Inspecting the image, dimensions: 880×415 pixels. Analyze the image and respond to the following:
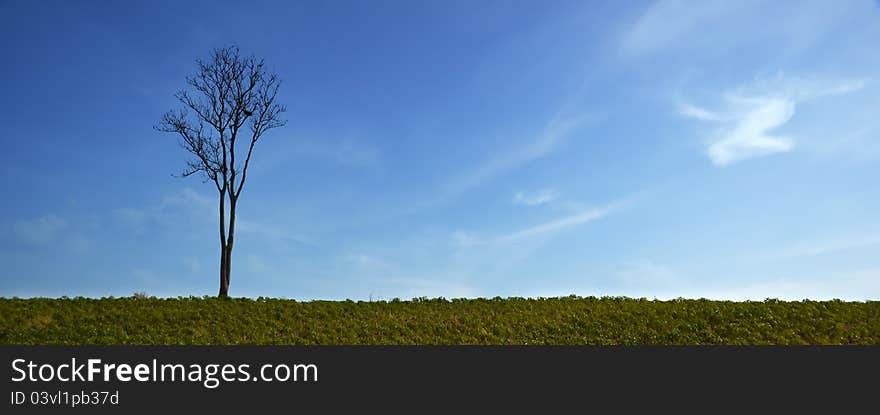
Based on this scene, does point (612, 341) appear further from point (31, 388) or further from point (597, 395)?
point (31, 388)

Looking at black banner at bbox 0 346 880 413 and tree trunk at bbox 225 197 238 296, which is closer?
black banner at bbox 0 346 880 413

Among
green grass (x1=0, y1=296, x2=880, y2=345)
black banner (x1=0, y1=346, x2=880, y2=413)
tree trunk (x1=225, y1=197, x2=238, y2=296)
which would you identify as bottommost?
black banner (x1=0, y1=346, x2=880, y2=413)

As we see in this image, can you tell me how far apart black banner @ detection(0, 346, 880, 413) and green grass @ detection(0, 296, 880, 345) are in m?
4.37

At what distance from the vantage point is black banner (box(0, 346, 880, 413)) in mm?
16500

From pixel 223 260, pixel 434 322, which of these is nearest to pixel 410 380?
pixel 434 322

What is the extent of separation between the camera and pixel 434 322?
25.5 meters

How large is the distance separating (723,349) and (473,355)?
8.06 metres

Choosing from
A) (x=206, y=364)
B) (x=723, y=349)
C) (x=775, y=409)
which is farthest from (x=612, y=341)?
(x=206, y=364)

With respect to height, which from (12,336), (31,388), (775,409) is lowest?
(775,409)

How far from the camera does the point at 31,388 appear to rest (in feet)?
54.9

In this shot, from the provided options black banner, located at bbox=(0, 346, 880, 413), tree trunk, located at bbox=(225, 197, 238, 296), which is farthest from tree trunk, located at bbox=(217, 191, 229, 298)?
black banner, located at bbox=(0, 346, 880, 413)

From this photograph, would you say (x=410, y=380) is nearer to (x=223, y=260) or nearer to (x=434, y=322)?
(x=434, y=322)

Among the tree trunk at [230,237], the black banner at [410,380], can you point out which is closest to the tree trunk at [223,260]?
the tree trunk at [230,237]

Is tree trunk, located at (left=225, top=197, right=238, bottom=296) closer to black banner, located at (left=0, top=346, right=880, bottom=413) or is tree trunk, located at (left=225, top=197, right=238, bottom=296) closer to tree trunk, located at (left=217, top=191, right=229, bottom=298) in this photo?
tree trunk, located at (left=217, top=191, right=229, bottom=298)
